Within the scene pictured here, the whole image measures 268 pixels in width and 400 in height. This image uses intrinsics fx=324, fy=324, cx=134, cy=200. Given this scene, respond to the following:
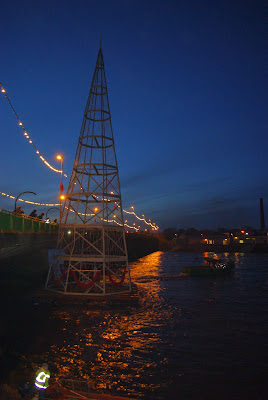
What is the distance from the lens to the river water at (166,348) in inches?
527

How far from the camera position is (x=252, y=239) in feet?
550

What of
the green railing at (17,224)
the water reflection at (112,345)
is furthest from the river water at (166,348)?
the green railing at (17,224)

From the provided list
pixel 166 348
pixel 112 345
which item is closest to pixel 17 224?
pixel 112 345

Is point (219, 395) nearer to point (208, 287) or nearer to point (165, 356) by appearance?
point (165, 356)

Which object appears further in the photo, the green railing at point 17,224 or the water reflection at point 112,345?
the green railing at point 17,224

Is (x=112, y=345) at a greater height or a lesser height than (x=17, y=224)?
lesser

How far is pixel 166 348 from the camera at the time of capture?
58.9 feet

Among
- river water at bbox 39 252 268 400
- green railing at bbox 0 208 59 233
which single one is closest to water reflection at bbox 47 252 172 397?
river water at bbox 39 252 268 400

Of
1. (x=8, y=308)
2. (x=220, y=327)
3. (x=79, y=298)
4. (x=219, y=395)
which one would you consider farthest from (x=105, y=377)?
(x=8, y=308)

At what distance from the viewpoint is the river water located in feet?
43.9

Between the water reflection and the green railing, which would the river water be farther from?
the green railing

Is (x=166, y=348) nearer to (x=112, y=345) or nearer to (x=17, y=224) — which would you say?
(x=112, y=345)

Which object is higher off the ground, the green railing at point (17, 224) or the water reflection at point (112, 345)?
the green railing at point (17, 224)

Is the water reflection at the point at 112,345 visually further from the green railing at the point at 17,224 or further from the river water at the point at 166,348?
the green railing at the point at 17,224
